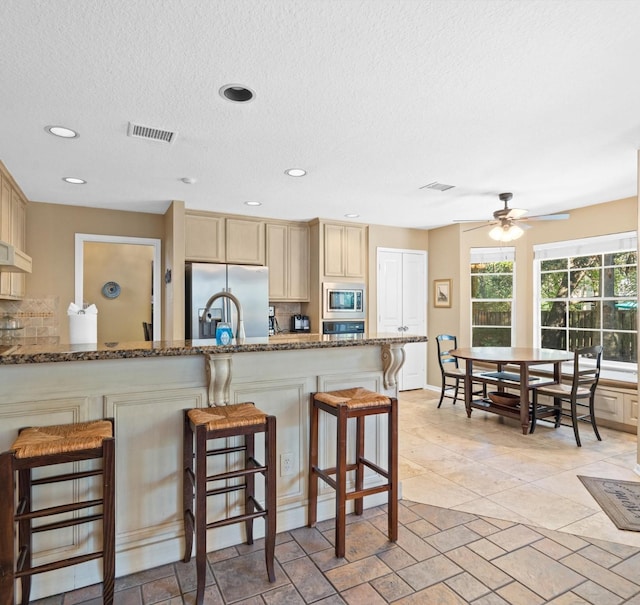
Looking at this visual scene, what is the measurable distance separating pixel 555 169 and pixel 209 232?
3.64 meters

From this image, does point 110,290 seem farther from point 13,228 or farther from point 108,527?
point 108,527

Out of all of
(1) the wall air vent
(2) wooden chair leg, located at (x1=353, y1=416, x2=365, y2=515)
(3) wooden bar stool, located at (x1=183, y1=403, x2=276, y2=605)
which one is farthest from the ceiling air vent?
(1) the wall air vent

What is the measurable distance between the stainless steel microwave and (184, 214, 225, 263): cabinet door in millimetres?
1452

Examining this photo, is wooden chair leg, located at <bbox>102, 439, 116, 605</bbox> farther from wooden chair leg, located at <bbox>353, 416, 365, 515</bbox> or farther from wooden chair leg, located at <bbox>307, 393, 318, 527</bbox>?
wooden chair leg, located at <bbox>353, 416, 365, 515</bbox>

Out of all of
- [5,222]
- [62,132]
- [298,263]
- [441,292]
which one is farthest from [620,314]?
[5,222]

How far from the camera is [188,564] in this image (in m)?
2.08

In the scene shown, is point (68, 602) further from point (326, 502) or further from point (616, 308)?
point (616, 308)

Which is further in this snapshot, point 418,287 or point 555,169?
point 418,287

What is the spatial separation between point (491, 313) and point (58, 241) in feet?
18.1

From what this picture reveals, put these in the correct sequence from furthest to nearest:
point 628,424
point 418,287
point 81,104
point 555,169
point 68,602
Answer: point 418,287 → point 628,424 → point 555,169 → point 81,104 → point 68,602

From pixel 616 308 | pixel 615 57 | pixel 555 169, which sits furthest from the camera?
pixel 616 308

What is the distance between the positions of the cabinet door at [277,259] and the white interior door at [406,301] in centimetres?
142

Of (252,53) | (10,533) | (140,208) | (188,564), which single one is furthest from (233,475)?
(140,208)

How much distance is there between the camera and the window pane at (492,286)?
18.8 feet
